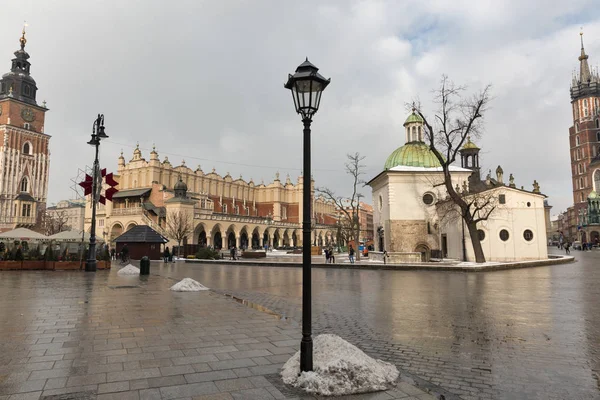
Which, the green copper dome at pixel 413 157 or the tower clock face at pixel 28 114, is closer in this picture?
the green copper dome at pixel 413 157

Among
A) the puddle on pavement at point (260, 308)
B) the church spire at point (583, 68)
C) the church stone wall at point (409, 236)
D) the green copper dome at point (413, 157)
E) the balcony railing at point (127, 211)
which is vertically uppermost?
the church spire at point (583, 68)

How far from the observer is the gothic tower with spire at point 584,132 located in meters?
98.1

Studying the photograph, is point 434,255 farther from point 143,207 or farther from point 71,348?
point 143,207

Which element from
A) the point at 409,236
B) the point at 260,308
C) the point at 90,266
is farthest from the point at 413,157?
the point at 260,308

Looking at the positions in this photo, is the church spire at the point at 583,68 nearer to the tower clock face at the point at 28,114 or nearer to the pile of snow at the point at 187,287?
the pile of snow at the point at 187,287

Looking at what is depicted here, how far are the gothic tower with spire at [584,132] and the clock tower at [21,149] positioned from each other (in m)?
121

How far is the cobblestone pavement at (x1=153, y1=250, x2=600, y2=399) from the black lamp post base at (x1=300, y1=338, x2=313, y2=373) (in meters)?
1.48

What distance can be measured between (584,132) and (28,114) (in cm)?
12594

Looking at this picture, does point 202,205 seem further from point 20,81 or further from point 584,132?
point 584,132

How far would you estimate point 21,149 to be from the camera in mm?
73125

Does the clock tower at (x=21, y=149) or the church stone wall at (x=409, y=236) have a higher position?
the clock tower at (x=21, y=149)

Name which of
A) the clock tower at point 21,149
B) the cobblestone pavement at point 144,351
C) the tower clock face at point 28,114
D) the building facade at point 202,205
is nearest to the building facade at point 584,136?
the building facade at point 202,205

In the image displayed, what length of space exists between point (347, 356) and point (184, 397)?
1.84 m

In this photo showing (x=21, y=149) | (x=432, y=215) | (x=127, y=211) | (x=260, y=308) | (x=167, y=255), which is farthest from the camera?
(x=21, y=149)
